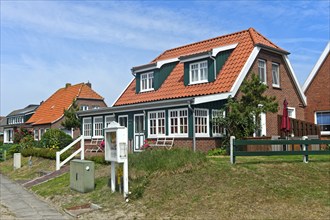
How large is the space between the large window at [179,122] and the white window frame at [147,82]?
222 inches

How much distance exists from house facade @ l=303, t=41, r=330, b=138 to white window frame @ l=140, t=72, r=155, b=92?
10.2 metres

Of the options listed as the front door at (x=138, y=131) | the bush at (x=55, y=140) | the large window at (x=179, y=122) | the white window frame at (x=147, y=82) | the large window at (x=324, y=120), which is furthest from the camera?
the bush at (x=55, y=140)

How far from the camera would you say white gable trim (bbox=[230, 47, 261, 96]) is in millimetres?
20875

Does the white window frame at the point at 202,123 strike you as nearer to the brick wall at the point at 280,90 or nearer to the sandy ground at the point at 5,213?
the brick wall at the point at 280,90

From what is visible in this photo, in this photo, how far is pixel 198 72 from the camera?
77.8 ft

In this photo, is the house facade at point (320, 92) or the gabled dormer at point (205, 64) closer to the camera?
the gabled dormer at point (205, 64)

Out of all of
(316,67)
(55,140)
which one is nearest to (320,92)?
(316,67)

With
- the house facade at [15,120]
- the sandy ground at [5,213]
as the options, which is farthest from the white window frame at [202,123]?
the house facade at [15,120]

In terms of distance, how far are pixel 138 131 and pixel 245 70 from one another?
24.1 feet

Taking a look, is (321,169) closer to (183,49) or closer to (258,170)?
(258,170)

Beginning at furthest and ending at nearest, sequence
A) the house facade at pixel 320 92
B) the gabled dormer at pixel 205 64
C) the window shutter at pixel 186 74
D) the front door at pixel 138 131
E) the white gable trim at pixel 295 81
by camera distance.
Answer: the house facade at pixel 320 92, the white gable trim at pixel 295 81, the window shutter at pixel 186 74, the front door at pixel 138 131, the gabled dormer at pixel 205 64

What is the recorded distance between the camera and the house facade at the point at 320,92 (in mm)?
26062

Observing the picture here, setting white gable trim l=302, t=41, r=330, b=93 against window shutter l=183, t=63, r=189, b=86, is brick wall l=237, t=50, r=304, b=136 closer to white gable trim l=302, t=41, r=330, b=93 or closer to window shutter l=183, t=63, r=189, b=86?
white gable trim l=302, t=41, r=330, b=93

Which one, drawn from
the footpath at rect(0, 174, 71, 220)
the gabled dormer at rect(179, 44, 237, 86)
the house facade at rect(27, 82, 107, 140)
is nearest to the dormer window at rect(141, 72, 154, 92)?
the gabled dormer at rect(179, 44, 237, 86)
